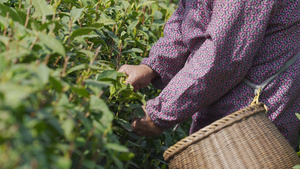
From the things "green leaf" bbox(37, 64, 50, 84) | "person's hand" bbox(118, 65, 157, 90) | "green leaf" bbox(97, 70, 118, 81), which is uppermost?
"green leaf" bbox(37, 64, 50, 84)

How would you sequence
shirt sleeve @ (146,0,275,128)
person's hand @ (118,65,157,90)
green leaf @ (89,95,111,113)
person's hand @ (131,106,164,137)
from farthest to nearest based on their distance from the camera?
person's hand @ (118,65,157,90) → person's hand @ (131,106,164,137) → shirt sleeve @ (146,0,275,128) → green leaf @ (89,95,111,113)

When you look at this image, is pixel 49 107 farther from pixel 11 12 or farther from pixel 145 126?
pixel 145 126

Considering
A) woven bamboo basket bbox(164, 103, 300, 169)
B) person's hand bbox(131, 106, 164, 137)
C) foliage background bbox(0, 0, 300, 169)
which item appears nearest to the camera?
foliage background bbox(0, 0, 300, 169)

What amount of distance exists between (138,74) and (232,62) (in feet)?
1.60

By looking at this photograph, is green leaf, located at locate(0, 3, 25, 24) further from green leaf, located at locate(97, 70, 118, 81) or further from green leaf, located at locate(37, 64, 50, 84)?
green leaf, located at locate(37, 64, 50, 84)

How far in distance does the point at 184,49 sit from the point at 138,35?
1.12 ft

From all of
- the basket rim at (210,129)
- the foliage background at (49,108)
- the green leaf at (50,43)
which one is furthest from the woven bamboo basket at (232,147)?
the green leaf at (50,43)

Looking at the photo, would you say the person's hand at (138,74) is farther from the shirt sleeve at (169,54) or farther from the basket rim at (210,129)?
the basket rim at (210,129)

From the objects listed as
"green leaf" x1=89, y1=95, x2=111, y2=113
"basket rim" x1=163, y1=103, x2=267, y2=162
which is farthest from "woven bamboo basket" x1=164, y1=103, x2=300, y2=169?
"green leaf" x1=89, y1=95, x2=111, y2=113

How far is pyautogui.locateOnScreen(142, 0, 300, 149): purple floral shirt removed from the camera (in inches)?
59.8

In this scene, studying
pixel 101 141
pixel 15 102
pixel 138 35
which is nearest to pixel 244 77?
pixel 138 35

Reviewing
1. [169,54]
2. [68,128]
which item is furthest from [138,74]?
[68,128]

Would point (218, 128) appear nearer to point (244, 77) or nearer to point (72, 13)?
point (244, 77)

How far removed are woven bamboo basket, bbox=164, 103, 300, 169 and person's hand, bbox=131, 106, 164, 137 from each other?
160mm
